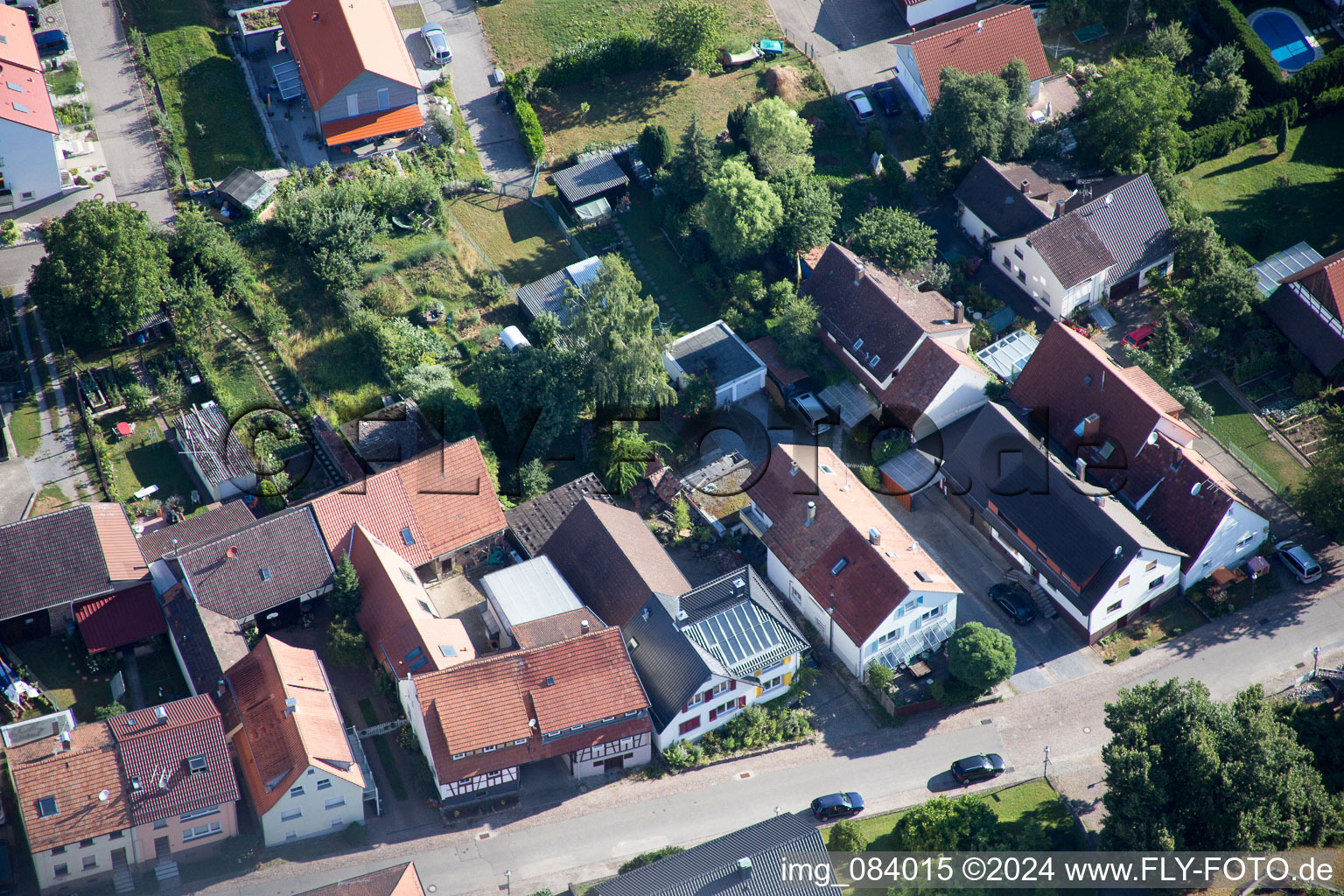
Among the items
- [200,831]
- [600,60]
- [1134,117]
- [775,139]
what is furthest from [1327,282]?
[200,831]

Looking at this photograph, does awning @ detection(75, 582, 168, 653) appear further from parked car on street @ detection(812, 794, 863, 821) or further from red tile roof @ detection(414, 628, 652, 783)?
parked car on street @ detection(812, 794, 863, 821)

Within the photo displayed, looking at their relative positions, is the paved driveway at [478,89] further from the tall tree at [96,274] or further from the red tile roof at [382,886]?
the red tile roof at [382,886]

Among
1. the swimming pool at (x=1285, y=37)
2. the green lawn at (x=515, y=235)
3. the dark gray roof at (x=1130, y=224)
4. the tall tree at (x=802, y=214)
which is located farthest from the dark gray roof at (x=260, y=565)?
the swimming pool at (x=1285, y=37)

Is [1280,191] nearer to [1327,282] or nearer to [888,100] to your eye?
[1327,282]

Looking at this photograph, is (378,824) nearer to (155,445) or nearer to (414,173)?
(155,445)

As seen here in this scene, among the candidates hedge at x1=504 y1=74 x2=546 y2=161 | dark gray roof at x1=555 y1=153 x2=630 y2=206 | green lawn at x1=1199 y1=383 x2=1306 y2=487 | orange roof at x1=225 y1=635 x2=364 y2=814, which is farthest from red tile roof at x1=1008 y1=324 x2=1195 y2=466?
orange roof at x1=225 y1=635 x2=364 y2=814

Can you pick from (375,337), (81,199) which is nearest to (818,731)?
Result: (375,337)

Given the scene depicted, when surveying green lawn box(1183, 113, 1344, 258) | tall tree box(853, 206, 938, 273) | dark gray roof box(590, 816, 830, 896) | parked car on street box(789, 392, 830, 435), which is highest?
tall tree box(853, 206, 938, 273)
